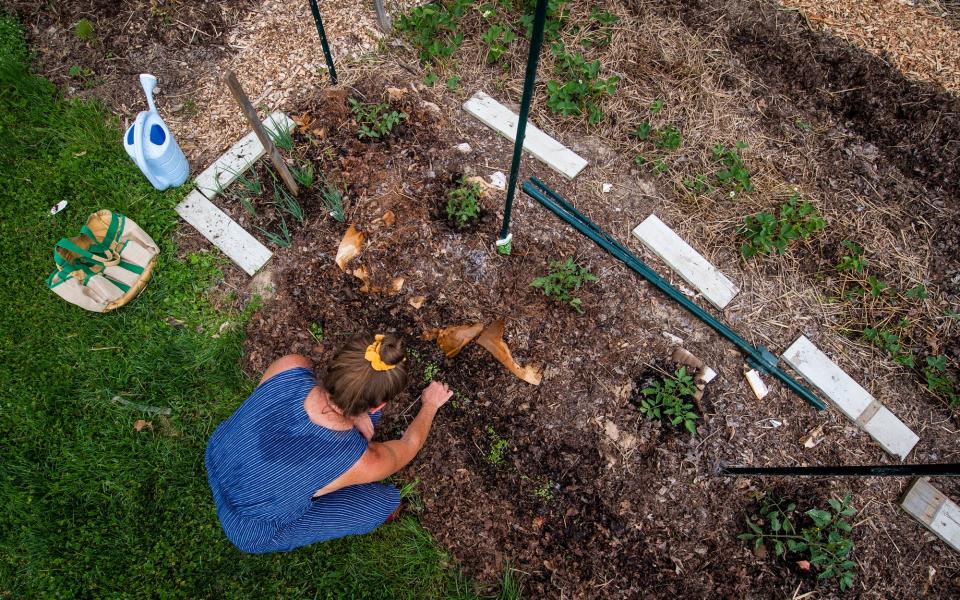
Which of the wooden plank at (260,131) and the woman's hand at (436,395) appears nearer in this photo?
the wooden plank at (260,131)

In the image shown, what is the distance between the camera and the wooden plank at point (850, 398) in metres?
2.80

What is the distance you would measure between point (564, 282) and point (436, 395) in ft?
3.20

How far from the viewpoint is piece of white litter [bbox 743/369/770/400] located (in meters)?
2.81

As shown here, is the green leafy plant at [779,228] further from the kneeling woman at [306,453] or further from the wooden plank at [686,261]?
the kneeling woman at [306,453]

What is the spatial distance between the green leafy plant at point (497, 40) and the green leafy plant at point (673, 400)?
2496 millimetres

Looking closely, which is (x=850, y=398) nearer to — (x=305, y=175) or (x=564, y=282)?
(x=564, y=282)

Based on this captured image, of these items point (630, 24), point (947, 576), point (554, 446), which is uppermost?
point (630, 24)

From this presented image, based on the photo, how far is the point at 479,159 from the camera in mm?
3271

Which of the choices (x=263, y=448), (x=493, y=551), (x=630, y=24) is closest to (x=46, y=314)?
(x=263, y=448)

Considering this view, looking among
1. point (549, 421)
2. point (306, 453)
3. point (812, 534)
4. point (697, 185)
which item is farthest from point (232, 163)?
point (812, 534)

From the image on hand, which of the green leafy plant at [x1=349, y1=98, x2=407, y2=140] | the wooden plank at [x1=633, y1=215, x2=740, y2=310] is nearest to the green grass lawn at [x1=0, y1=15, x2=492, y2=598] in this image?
the green leafy plant at [x1=349, y1=98, x2=407, y2=140]

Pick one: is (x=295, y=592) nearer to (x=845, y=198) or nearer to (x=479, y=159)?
(x=479, y=159)

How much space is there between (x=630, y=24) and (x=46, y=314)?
450 cm

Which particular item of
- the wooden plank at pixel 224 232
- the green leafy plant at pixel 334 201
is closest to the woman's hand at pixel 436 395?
the green leafy plant at pixel 334 201
